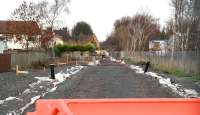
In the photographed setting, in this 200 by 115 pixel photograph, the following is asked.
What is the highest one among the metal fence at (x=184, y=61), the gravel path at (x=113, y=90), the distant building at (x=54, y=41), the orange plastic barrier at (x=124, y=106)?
the distant building at (x=54, y=41)

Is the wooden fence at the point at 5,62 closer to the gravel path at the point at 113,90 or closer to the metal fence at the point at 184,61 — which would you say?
the gravel path at the point at 113,90

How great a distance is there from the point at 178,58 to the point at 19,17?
26230 mm

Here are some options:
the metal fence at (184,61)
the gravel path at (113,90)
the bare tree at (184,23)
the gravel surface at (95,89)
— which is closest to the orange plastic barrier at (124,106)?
the gravel surface at (95,89)

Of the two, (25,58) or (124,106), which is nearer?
(124,106)

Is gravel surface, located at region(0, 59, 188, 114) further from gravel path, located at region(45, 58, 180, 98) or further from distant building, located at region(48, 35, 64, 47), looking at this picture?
distant building, located at region(48, 35, 64, 47)

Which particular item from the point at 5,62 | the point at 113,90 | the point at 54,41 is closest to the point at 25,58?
the point at 5,62

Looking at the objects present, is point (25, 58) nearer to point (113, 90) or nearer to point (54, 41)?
point (113, 90)

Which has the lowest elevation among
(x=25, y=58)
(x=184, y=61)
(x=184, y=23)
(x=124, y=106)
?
(x=184, y=61)

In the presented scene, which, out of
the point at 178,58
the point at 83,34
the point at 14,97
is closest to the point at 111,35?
the point at 83,34

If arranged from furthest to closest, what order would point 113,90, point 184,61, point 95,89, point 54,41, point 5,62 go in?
point 54,41, point 184,61, point 5,62, point 95,89, point 113,90

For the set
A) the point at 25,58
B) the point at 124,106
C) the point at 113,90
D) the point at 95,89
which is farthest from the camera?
the point at 25,58

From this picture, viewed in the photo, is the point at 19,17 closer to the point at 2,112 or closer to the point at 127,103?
the point at 2,112

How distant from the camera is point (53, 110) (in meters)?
4.38

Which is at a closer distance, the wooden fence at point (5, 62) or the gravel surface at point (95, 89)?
the gravel surface at point (95, 89)
